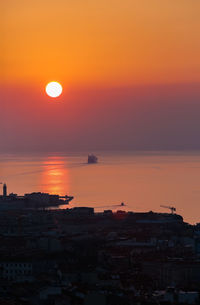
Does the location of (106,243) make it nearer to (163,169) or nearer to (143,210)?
(143,210)

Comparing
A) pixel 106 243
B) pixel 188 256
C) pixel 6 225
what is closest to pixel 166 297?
pixel 188 256

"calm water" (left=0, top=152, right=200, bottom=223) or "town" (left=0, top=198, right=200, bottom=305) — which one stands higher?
"calm water" (left=0, top=152, right=200, bottom=223)

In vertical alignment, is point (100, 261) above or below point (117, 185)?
below

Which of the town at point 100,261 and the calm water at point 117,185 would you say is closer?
the town at point 100,261

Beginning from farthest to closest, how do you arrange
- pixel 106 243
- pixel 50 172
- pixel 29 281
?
pixel 50 172
pixel 106 243
pixel 29 281

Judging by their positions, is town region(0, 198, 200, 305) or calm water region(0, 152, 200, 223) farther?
calm water region(0, 152, 200, 223)

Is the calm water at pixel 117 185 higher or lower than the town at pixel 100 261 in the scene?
higher

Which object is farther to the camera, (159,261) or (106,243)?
(106,243)

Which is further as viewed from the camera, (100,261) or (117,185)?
(117,185)
